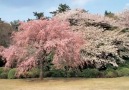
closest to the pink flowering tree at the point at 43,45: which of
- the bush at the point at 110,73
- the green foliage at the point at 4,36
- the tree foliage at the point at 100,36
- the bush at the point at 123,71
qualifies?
the tree foliage at the point at 100,36

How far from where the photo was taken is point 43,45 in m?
23.2

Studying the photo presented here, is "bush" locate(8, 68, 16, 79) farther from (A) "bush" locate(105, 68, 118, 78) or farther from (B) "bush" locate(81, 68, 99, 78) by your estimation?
(A) "bush" locate(105, 68, 118, 78)

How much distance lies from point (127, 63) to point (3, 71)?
1055 cm

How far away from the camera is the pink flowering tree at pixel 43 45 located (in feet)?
75.3

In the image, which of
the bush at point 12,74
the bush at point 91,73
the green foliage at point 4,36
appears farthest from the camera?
the green foliage at point 4,36

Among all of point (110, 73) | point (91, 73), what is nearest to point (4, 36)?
point (91, 73)

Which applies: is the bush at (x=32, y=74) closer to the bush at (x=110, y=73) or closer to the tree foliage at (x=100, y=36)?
the tree foliage at (x=100, y=36)

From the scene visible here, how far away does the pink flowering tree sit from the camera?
22.9 meters

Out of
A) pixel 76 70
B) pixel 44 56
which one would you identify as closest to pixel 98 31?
pixel 76 70

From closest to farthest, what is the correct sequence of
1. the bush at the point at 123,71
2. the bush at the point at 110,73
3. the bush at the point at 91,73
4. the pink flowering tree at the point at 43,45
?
the pink flowering tree at the point at 43,45 → the bush at the point at 110,73 → the bush at the point at 123,71 → the bush at the point at 91,73

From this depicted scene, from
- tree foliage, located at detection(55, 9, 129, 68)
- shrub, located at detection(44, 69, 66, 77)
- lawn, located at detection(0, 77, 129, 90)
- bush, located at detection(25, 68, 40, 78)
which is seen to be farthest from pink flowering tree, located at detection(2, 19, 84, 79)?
tree foliage, located at detection(55, 9, 129, 68)

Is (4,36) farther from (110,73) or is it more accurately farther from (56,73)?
(110,73)

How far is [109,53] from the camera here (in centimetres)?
2662

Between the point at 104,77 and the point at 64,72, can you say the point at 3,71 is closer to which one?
the point at 64,72
